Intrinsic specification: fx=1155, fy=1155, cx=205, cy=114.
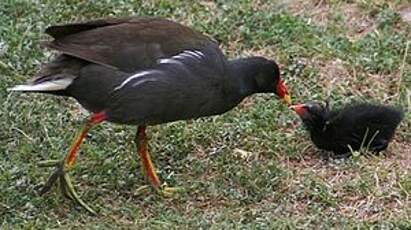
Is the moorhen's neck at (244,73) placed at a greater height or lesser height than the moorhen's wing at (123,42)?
lesser

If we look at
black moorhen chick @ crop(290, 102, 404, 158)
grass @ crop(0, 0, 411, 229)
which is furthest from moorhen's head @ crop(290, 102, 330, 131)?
grass @ crop(0, 0, 411, 229)

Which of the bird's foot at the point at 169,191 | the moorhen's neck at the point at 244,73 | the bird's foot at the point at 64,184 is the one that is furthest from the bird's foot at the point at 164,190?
the moorhen's neck at the point at 244,73

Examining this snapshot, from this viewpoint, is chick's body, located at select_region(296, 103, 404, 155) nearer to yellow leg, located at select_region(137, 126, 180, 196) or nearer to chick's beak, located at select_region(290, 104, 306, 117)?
chick's beak, located at select_region(290, 104, 306, 117)

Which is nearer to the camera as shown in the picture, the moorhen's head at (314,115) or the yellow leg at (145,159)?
the yellow leg at (145,159)

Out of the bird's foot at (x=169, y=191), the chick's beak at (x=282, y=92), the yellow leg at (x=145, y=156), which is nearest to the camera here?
the bird's foot at (x=169, y=191)

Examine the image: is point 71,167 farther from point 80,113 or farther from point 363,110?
point 363,110

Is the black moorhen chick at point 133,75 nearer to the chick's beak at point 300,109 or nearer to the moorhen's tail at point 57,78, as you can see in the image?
the moorhen's tail at point 57,78

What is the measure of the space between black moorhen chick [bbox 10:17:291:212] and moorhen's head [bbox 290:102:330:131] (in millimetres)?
611

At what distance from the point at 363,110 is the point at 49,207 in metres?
1.71

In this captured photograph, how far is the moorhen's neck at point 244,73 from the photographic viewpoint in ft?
18.2

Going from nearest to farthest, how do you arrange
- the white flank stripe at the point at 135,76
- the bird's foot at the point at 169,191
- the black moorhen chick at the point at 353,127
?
the white flank stripe at the point at 135,76 < the bird's foot at the point at 169,191 < the black moorhen chick at the point at 353,127

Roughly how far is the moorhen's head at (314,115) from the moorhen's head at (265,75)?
0.28 m

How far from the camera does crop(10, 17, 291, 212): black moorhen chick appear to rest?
527cm

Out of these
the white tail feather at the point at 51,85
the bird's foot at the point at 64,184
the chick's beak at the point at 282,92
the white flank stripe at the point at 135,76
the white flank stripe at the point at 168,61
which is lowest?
the bird's foot at the point at 64,184
